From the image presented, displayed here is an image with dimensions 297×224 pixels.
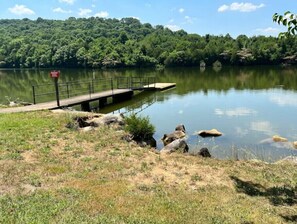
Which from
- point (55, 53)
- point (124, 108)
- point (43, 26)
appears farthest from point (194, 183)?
point (43, 26)

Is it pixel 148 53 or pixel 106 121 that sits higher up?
pixel 148 53

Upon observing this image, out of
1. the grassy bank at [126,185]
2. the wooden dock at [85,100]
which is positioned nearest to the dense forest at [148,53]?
the wooden dock at [85,100]

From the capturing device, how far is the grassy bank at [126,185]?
5586 mm

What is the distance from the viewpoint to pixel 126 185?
23.0 ft

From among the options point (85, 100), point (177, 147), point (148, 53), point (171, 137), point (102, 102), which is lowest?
point (102, 102)

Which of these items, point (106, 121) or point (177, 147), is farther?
point (106, 121)

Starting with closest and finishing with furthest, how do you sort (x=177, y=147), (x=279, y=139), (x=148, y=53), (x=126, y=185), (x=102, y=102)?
(x=126, y=185) < (x=177, y=147) < (x=279, y=139) < (x=102, y=102) < (x=148, y=53)

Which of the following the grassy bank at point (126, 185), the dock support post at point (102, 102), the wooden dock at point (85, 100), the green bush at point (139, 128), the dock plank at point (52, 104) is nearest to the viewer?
the grassy bank at point (126, 185)

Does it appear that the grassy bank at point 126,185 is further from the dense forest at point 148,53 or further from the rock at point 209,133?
the dense forest at point 148,53

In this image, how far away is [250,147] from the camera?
13.3m

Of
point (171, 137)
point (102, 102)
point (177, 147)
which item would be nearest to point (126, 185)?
point (177, 147)

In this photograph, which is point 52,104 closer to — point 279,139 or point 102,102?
point 102,102

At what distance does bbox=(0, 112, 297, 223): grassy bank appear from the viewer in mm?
5586

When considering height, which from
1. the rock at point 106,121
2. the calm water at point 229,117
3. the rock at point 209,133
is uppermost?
the rock at point 106,121
